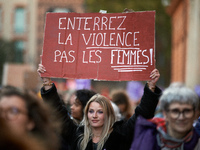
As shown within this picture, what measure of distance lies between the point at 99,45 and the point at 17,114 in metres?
2.45

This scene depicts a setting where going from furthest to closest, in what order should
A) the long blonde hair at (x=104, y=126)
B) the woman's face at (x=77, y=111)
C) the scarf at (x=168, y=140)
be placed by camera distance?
the woman's face at (x=77, y=111) < the long blonde hair at (x=104, y=126) < the scarf at (x=168, y=140)

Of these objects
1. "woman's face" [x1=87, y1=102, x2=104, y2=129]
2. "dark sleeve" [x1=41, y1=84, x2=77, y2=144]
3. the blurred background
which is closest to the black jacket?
"dark sleeve" [x1=41, y1=84, x2=77, y2=144]

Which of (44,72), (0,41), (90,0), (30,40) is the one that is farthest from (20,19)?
(44,72)

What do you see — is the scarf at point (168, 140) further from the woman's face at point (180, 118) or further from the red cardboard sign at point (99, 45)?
the red cardboard sign at point (99, 45)

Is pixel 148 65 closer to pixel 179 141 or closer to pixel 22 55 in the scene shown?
pixel 179 141

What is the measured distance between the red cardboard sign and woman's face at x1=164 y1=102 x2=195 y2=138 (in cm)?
143

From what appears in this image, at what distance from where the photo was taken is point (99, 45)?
5090 mm

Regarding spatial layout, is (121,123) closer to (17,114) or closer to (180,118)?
(180,118)

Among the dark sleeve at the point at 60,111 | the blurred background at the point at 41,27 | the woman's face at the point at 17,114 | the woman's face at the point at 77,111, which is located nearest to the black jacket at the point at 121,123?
the dark sleeve at the point at 60,111

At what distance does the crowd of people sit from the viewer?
272 centimetres

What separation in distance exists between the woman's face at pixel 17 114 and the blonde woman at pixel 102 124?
5.02ft

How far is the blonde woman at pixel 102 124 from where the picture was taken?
4195 millimetres

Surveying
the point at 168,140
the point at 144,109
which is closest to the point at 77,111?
the point at 144,109

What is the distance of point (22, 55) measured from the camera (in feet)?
134
